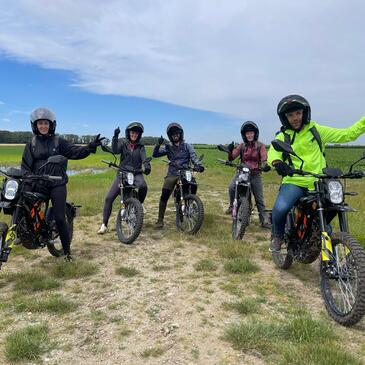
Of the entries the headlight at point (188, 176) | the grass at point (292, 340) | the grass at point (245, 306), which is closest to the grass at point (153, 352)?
the grass at point (292, 340)

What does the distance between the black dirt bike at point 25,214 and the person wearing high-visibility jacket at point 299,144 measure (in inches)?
123

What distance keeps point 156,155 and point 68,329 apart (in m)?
5.56

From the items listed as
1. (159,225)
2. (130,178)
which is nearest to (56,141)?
(130,178)

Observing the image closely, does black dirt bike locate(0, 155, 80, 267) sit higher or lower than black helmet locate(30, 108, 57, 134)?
lower

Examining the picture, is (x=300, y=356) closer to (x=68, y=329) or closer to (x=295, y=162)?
(x=68, y=329)

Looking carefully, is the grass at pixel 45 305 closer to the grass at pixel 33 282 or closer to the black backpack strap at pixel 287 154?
the grass at pixel 33 282

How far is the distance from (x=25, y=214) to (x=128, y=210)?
2596 millimetres

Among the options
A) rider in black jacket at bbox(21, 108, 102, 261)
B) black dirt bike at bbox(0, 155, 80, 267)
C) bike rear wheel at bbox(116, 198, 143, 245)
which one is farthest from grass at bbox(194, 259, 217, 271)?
black dirt bike at bbox(0, 155, 80, 267)

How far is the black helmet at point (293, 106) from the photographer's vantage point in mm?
4996

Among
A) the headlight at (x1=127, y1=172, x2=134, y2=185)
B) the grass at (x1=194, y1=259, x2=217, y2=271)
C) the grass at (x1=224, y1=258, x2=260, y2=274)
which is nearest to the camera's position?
the grass at (x1=224, y1=258, x2=260, y2=274)

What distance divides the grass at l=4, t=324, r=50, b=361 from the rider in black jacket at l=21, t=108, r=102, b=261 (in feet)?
7.84

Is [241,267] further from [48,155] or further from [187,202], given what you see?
[48,155]

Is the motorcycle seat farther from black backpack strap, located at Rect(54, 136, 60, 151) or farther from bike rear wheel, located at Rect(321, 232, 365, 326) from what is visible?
bike rear wheel, located at Rect(321, 232, 365, 326)

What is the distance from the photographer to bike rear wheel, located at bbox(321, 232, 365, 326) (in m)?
3.66
